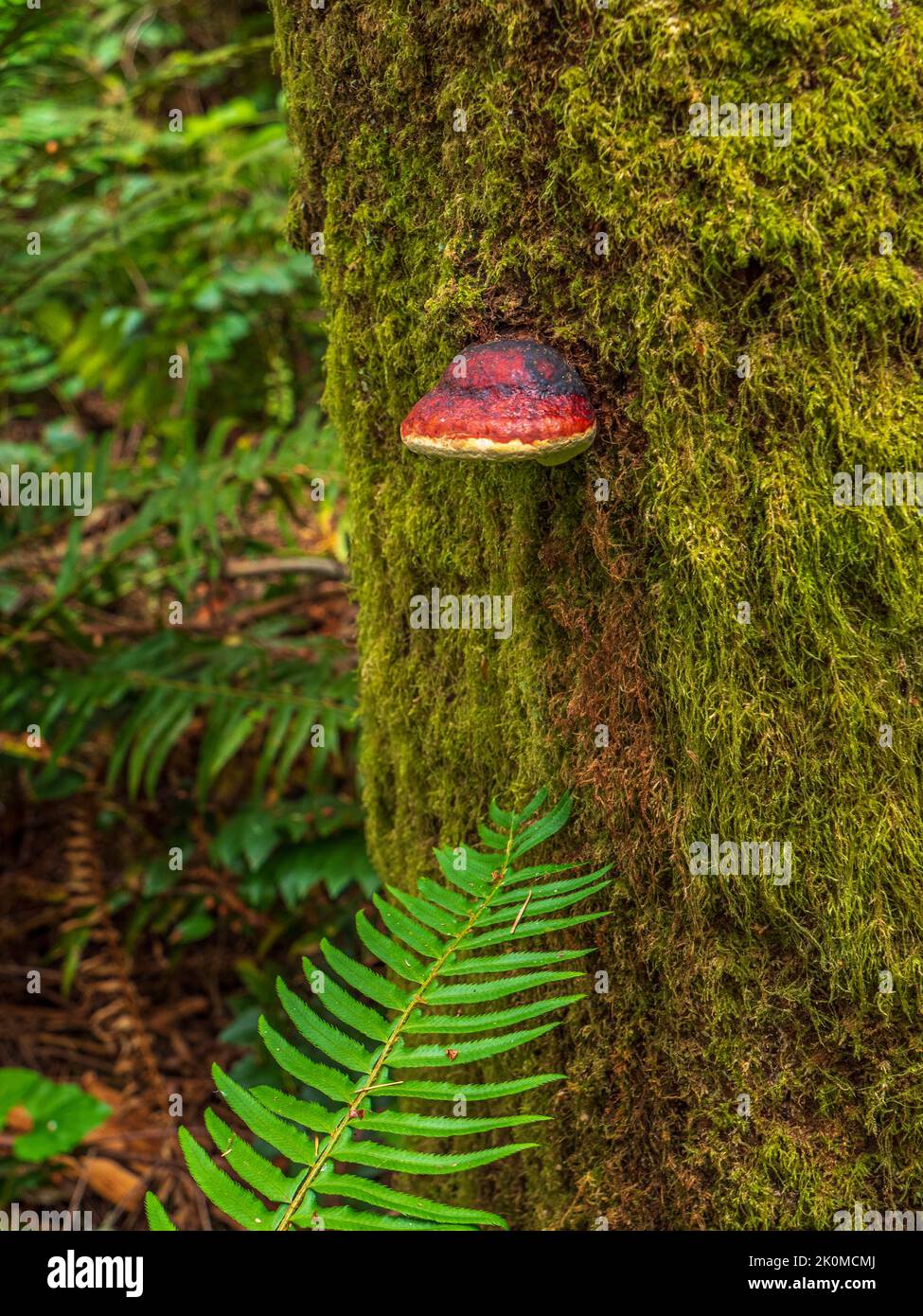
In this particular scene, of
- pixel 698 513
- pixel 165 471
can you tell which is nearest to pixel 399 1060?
pixel 698 513

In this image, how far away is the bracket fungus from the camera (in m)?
1.52

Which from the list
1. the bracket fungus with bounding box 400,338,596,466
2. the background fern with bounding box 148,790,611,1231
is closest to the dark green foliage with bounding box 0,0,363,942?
the background fern with bounding box 148,790,611,1231

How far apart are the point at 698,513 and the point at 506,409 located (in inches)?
14.5

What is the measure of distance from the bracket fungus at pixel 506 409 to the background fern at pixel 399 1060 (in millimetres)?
685

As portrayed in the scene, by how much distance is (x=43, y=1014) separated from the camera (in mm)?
4316

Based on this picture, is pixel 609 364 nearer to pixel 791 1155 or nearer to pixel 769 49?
pixel 769 49

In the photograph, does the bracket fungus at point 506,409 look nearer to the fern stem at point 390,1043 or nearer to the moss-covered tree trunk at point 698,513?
the moss-covered tree trunk at point 698,513

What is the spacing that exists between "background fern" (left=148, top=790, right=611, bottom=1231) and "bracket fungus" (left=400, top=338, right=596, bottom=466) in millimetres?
685

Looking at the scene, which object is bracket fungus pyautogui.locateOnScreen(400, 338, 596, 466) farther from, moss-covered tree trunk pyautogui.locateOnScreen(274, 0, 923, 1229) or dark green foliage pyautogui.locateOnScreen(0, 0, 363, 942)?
dark green foliage pyautogui.locateOnScreen(0, 0, 363, 942)

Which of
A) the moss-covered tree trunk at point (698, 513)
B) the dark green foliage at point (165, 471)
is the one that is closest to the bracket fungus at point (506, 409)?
the moss-covered tree trunk at point (698, 513)

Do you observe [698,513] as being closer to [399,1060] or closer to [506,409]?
[506,409]
